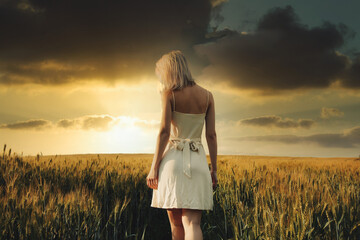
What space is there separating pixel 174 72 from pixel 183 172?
0.87m

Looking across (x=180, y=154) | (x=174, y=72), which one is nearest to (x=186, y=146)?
(x=180, y=154)

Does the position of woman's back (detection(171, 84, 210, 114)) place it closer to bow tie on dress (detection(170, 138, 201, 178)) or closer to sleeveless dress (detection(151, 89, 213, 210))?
sleeveless dress (detection(151, 89, 213, 210))

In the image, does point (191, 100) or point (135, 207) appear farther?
point (135, 207)

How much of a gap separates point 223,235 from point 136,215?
133 cm

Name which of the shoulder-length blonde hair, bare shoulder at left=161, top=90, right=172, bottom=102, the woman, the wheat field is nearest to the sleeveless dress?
the woman

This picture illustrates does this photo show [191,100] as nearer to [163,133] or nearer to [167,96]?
[167,96]

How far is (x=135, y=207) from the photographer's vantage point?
4.61 meters

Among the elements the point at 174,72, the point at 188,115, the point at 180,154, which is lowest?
the point at 180,154

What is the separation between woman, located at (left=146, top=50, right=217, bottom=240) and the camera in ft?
8.95

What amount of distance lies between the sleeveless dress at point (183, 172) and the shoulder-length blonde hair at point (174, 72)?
258mm

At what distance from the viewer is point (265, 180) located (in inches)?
196

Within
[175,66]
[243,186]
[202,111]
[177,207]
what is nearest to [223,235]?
[243,186]

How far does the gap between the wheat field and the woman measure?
1.69ft

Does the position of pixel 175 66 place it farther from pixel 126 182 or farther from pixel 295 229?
pixel 126 182
